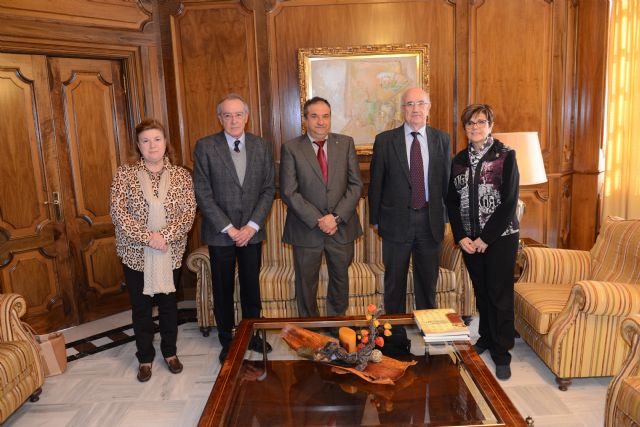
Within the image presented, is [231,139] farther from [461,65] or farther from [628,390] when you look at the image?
[628,390]

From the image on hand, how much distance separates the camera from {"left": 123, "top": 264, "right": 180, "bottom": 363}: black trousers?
2732 mm

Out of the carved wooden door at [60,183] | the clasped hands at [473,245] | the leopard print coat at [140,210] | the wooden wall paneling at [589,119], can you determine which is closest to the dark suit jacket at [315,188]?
the leopard print coat at [140,210]

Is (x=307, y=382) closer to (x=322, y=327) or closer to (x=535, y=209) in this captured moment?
(x=322, y=327)

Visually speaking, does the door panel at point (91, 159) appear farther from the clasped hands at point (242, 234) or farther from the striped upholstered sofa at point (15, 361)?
the clasped hands at point (242, 234)

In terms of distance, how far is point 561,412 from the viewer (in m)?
2.33

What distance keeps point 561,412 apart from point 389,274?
3.64 feet

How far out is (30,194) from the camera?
345 centimetres

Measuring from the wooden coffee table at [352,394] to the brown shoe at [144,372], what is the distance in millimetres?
885

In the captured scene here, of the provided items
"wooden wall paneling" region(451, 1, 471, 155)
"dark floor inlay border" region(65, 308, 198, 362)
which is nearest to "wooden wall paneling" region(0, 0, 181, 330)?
"dark floor inlay border" region(65, 308, 198, 362)

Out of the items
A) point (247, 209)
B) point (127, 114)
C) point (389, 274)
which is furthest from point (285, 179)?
point (127, 114)

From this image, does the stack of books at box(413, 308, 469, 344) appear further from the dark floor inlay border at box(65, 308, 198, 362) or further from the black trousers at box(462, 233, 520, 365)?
the dark floor inlay border at box(65, 308, 198, 362)

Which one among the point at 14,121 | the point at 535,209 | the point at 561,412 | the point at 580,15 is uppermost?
the point at 580,15

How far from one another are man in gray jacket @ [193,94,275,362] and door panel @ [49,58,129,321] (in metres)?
1.40

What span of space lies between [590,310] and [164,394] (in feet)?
7.20
